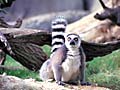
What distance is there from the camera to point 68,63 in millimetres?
6332

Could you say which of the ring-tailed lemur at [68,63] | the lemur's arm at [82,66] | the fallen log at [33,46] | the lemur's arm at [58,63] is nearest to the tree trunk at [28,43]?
the fallen log at [33,46]

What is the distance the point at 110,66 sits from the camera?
837 cm

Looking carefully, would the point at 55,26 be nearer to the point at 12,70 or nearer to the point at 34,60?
the point at 34,60

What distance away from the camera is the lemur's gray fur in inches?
248

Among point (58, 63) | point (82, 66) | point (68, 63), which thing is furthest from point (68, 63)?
point (82, 66)

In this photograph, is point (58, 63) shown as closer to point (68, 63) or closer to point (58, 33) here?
point (68, 63)

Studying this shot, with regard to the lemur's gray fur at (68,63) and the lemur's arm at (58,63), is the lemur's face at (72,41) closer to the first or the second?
the lemur's gray fur at (68,63)

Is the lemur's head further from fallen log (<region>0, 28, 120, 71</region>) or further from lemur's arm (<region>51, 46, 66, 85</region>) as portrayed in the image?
lemur's arm (<region>51, 46, 66, 85</region>)

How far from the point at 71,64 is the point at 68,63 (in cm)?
5

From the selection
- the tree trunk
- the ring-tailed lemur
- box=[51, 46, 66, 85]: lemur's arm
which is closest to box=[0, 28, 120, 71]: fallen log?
the tree trunk

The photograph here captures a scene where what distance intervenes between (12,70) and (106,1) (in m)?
3.99

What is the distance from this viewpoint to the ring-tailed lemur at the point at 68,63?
6.30 m

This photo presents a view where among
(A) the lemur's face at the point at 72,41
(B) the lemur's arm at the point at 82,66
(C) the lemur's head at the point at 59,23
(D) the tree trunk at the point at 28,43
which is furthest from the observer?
(D) the tree trunk at the point at 28,43

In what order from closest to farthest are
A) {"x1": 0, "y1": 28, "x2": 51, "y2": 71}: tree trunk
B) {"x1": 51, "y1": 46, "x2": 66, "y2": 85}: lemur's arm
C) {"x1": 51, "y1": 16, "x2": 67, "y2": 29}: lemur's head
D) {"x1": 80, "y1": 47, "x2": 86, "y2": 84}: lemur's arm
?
{"x1": 51, "y1": 46, "x2": 66, "y2": 85}: lemur's arm → {"x1": 80, "y1": 47, "x2": 86, "y2": 84}: lemur's arm → {"x1": 51, "y1": 16, "x2": 67, "y2": 29}: lemur's head → {"x1": 0, "y1": 28, "x2": 51, "y2": 71}: tree trunk
